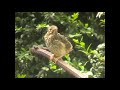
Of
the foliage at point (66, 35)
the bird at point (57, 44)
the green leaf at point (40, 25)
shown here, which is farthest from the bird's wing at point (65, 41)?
the green leaf at point (40, 25)

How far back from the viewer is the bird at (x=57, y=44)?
5066 mm

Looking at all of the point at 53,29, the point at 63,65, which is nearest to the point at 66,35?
the point at 53,29

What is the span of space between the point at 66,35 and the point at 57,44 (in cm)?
22

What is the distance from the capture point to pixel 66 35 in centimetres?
525

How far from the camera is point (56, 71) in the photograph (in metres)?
5.25

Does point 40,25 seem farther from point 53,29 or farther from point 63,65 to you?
point 63,65

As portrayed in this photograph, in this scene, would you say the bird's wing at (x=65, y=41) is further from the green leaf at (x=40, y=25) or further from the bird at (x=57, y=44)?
the green leaf at (x=40, y=25)
